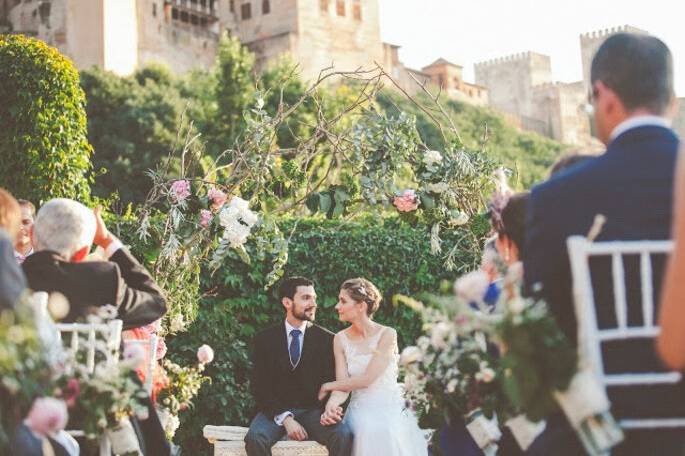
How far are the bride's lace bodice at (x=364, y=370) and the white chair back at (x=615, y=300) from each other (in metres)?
3.62

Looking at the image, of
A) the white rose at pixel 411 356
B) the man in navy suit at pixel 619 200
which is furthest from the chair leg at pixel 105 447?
the man in navy suit at pixel 619 200

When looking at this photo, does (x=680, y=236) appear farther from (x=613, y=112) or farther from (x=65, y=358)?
(x=65, y=358)

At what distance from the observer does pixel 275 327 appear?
583 cm

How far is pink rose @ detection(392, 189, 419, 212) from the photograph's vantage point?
5912mm

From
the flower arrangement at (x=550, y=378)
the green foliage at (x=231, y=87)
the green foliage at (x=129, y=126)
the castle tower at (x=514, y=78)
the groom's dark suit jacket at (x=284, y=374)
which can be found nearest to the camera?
the flower arrangement at (x=550, y=378)

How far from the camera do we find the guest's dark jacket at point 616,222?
1.97 m

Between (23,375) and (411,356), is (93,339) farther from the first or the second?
(411,356)

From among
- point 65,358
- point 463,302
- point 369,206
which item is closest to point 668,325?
point 463,302

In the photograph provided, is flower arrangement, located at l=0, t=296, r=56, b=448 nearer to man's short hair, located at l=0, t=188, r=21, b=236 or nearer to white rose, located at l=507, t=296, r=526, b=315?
man's short hair, located at l=0, t=188, r=21, b=236

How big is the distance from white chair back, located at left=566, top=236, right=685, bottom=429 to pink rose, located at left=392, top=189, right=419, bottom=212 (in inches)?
153

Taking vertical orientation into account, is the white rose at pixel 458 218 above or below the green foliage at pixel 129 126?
below

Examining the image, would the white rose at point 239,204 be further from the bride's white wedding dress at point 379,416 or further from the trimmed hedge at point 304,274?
the trimmed hedge at point 304,274

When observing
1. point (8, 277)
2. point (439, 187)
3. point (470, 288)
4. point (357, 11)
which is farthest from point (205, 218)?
point (357, 11)

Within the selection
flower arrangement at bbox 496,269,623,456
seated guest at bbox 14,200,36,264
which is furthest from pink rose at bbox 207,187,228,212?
flower arrangement at bbox 496,269,623,456
